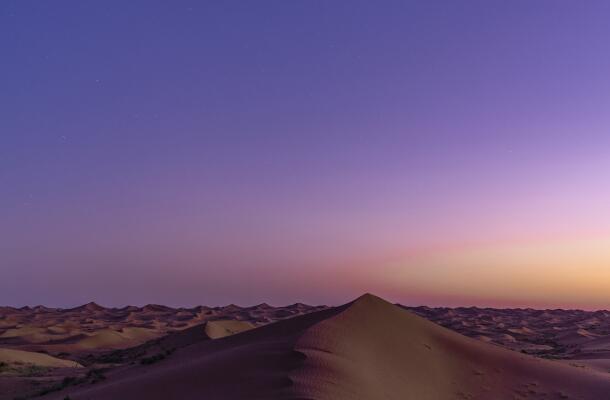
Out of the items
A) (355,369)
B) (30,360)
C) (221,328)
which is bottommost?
(30,360)

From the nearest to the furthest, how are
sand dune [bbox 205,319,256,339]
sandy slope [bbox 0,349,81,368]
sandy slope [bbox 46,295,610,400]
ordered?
1. sandy slope [bbox 46,295,610,400]
2. sandy slope [bbox 0,349,81,368]
3. sand dune [bbox 205,319,256,339]

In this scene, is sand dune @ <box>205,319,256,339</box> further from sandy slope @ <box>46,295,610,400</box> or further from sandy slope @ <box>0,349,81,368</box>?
sandy slope @ <box>46,295,610,400</box>

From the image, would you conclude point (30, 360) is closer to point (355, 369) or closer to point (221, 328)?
point (221, 328)

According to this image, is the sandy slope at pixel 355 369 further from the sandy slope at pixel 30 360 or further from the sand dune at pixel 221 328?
the sandy slope at pixel 30 360

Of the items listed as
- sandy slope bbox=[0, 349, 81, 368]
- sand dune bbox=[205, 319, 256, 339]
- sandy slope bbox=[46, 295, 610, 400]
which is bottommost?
sandy slope bbox=[0, 349, 81, 368]

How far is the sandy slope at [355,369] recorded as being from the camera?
11766 millimetres

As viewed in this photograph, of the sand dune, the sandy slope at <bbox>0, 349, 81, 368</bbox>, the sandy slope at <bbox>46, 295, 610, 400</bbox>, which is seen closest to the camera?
the sandy slope at <bbox>46, 295, 610, 400</bbox>

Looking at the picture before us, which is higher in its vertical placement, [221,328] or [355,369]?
[221,328]

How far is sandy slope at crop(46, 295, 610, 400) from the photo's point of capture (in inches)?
463

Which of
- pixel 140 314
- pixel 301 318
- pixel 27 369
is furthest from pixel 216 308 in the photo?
pixel 301 318

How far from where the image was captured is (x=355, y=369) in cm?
1301

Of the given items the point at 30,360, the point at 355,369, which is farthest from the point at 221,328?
the point at 355,369

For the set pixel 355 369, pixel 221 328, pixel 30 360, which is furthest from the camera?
pixel 221 328

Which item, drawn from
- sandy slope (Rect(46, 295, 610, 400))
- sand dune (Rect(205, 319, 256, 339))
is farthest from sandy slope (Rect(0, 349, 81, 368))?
sandy slope (Rect(46, 295, 610, 400))
